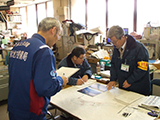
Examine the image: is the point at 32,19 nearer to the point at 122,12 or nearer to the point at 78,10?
the point at 78,10

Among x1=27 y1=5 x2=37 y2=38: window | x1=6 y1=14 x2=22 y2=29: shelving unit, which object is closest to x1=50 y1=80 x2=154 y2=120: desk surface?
x1=27 y1=5 x2=37 y2=38: window

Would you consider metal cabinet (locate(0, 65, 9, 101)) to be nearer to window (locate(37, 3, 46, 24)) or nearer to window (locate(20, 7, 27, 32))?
window (locate(37, 3, 46, 24))

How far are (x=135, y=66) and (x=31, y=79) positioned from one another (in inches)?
52.2

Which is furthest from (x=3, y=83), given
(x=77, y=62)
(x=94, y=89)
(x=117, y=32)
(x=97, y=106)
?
(x=117, y=32)

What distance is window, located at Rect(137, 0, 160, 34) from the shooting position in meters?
4.44

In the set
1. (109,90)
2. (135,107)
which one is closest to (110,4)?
(109,90)

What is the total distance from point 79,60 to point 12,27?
8.30 meters

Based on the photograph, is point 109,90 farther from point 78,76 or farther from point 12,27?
point 12,27

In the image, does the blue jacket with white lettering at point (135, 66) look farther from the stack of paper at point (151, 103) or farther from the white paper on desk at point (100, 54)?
the white paper on desk at point (100, 54)

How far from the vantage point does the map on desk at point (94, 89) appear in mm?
1940

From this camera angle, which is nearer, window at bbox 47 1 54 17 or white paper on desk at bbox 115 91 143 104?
white paper on desk at bbox 115 91 143 104

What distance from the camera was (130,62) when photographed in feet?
6.41

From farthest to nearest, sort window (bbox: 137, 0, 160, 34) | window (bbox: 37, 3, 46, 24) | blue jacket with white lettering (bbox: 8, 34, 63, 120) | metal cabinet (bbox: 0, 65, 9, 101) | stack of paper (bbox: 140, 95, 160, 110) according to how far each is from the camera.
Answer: window (bbox: 37, 3, 46, 24), window (bbox: 137, 0, 160, 34), metal cabinet (bbox: 0, 65, 9, 101), stack of paper (bbox: 140, 95, 160, 110), blue jacket with white lettering (bbox: 8, 34, 63, 120)

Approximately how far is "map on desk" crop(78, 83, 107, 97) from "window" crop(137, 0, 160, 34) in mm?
2919
